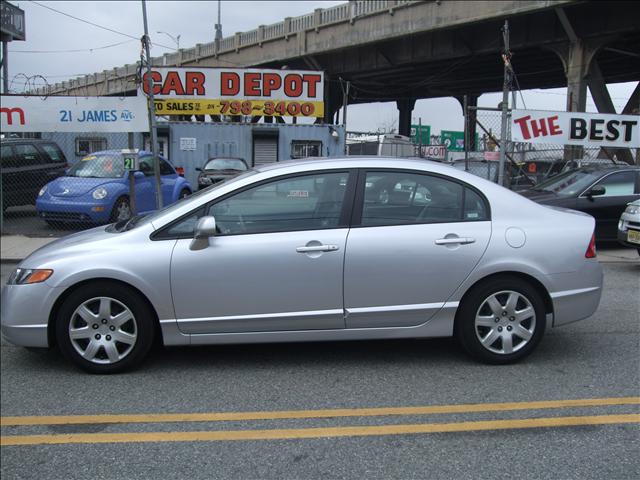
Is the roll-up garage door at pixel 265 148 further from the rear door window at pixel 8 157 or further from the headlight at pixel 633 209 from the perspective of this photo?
the headlight at pixel 633 209

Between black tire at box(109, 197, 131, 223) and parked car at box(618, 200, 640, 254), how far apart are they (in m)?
8.45

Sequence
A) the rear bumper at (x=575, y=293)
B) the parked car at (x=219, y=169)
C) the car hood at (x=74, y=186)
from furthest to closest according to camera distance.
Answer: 1. the parked car at (x=219, y=169)
2. the car hood at (x=74, y=186)
3. the rear bumper at (x=575, y=293)

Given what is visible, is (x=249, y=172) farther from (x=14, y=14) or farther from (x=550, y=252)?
(x=14, y=14)

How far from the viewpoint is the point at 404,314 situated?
14.3 ft

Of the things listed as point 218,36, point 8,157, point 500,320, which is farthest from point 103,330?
point 218,36

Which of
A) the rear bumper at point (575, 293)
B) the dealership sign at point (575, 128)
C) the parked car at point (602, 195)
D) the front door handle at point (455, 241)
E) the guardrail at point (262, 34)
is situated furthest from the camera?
the guardrail at point (262, 34)

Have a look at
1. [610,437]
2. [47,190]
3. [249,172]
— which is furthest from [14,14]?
[610,437]

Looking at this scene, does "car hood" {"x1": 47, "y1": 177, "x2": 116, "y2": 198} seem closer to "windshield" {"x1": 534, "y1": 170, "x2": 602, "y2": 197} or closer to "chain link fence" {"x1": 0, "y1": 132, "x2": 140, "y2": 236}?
"chain link fence" {"x1": 0, "y1": 132, "x2": 140, "y2": 236}

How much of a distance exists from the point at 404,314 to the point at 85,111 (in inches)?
327

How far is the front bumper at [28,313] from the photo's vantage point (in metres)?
4.13

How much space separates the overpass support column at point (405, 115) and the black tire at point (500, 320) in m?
54.7

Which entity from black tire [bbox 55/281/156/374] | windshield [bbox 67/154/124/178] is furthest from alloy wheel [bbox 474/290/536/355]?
windshield [bbox 67/154/124/178]

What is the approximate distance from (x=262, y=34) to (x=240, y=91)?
23279mm

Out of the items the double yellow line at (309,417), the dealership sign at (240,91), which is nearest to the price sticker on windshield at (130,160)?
the double yellow line at (309,417)
